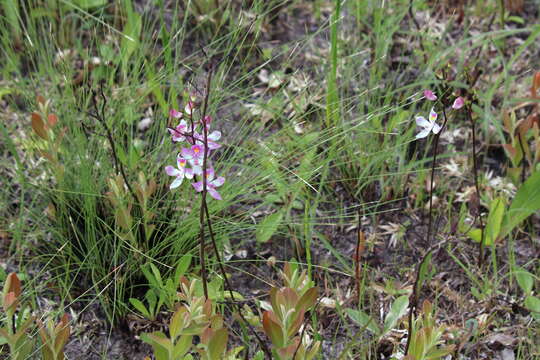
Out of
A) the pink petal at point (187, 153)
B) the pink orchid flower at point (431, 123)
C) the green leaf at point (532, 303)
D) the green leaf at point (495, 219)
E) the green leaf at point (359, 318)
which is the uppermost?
the pink petal at point (187, 153)

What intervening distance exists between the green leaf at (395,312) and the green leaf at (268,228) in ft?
1.33

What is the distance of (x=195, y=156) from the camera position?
1.50m

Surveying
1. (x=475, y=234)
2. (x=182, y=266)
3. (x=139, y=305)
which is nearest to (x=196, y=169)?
(x=182, y=266)

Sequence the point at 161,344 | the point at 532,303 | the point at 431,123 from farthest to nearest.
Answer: the point at 532,303 < the point at 431,123 < the point at 161,344

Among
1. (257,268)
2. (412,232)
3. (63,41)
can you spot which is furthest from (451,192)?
(63,41)

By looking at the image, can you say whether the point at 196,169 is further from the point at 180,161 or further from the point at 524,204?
the point at 524,204

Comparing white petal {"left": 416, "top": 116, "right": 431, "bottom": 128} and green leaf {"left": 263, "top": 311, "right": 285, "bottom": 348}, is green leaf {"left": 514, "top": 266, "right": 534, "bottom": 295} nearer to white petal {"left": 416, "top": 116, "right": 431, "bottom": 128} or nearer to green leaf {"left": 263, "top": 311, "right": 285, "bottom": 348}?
white petal {"left": 416, "top": 116, "right": 431, "bottom": 128}

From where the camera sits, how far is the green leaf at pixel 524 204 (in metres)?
1.97

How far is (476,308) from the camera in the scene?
1902 millimetres

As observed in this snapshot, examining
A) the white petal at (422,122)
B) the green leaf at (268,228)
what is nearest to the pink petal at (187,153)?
the green leaf at (268,228)

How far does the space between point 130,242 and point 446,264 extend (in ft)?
3.18

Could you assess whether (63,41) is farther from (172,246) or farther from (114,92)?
(172,246)

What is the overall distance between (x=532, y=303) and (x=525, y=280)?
8 cm

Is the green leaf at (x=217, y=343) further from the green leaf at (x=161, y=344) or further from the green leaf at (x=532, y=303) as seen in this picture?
the green leaf at (x=532, y=303)
